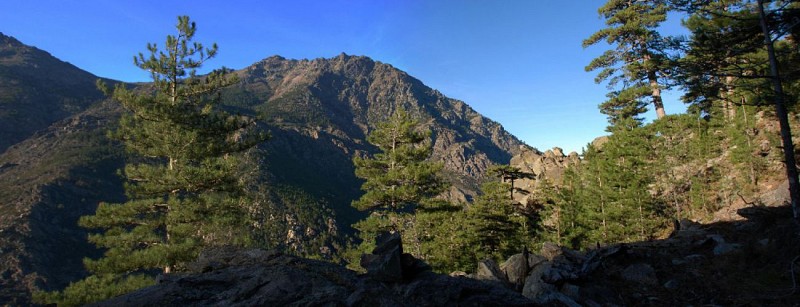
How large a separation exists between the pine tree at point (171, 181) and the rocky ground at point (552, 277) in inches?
355

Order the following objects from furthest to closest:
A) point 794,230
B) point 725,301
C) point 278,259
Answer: point 794,230 → point 725,301 → point 278,259

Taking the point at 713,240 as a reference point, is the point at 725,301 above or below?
below

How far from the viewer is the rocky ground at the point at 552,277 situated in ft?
19.4

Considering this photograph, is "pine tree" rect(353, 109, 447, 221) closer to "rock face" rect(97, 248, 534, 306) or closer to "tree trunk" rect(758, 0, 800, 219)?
"tree trunk" rect(758, 0, 800, 219)

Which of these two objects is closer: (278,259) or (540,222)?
(278,259)

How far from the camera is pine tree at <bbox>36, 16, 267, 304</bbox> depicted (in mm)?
15367

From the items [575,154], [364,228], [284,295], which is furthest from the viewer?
[575,154]

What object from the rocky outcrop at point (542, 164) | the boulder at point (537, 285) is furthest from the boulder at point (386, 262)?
the rocky outcrop at point (542, 164)

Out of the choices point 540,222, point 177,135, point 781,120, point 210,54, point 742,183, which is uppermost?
point 210,54

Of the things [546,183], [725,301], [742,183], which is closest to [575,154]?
[546,183]

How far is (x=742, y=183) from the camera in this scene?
25.6 meters

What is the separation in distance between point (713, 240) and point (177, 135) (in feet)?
67.7

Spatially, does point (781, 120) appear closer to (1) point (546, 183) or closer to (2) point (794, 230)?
(2) point (794, 230)

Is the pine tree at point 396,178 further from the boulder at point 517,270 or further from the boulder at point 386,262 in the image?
the boulder at point 386,262
